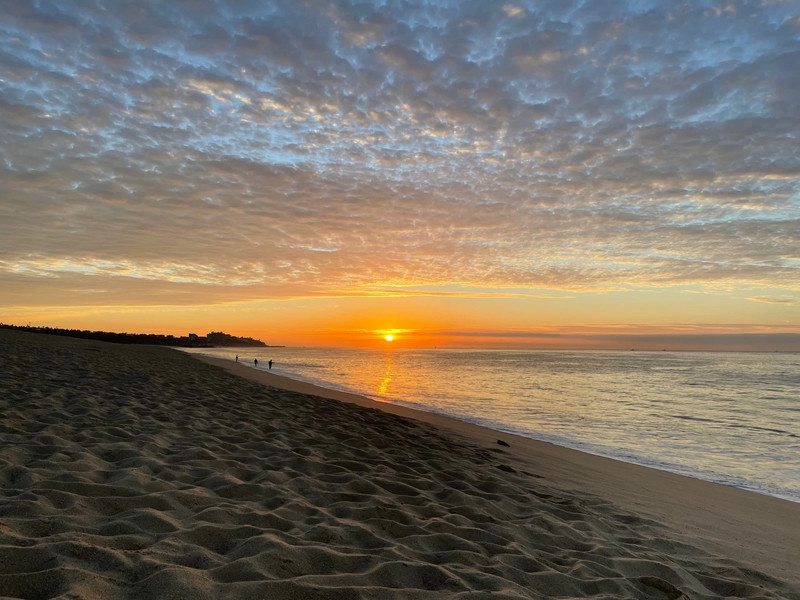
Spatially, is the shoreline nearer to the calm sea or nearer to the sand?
the sand

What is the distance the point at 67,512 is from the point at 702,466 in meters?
11.1

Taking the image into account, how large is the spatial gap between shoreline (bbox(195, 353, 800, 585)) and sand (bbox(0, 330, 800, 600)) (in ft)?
0.15

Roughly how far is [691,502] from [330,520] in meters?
5.66

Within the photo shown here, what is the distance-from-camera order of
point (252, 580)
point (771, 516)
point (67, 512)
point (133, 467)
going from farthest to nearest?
point (771, 516) → point (133, 467) → point (67, 512) → point (252, 580)

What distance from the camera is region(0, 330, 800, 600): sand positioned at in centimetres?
293

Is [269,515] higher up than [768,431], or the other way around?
[269,515]

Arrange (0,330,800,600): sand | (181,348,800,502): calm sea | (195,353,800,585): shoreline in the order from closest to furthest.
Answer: (0,330,800,600): sand, (195,353,800,585): shoreline, (181,348,800,502): calm sea

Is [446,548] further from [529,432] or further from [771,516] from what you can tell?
[529,432]

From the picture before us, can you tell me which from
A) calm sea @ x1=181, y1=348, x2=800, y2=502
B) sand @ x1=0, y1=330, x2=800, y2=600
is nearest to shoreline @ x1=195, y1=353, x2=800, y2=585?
sand @ x1=0, y1=330, x2=800, y2=600

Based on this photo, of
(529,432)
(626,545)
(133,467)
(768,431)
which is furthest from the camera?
(768,431)

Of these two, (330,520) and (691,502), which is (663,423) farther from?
(330,520)

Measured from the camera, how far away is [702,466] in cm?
1037

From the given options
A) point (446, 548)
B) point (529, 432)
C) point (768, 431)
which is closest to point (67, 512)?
point (446, 548)

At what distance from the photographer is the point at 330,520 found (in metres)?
4.09
